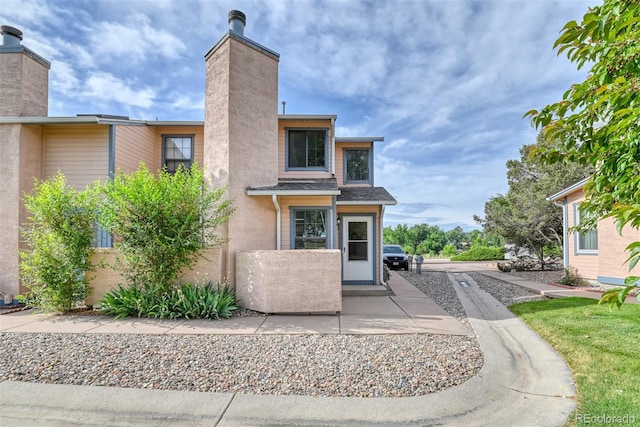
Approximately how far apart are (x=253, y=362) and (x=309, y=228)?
18.1 ft

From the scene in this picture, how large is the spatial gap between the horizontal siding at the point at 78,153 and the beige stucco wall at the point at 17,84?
3.06ft

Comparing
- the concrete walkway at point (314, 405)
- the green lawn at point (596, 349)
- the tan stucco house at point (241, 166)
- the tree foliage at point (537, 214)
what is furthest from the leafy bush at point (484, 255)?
the concrete walkway at point (314, 405)

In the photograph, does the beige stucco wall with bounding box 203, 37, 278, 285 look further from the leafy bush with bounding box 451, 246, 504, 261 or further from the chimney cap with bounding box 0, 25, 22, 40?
the leafy bush with bounding box 451, 246, 504, 261

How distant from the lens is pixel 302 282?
279 inches

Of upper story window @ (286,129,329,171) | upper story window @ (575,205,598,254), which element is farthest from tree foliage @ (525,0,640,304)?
upper story window @ (575,205,598,254)

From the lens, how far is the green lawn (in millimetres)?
3174

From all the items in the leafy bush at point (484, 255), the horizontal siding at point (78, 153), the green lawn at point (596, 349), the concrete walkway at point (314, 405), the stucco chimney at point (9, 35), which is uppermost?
the stucco chimney at point (9, 35)

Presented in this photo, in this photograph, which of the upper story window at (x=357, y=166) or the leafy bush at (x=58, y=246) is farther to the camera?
the upper story window at (x=357, y=166)

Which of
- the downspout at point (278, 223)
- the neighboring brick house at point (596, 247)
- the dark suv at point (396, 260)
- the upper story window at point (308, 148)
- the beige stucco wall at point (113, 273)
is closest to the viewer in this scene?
the beige stucco wall at point (113, 273)

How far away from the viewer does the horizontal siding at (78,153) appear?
9.20 m

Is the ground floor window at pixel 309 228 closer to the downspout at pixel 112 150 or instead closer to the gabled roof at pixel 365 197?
the gabled roof at pixel 365 197

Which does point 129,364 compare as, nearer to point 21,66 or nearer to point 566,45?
point 566,45

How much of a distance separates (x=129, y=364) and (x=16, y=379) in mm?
1214

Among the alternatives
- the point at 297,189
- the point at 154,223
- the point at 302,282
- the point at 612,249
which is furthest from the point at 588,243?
the point at 154,223
